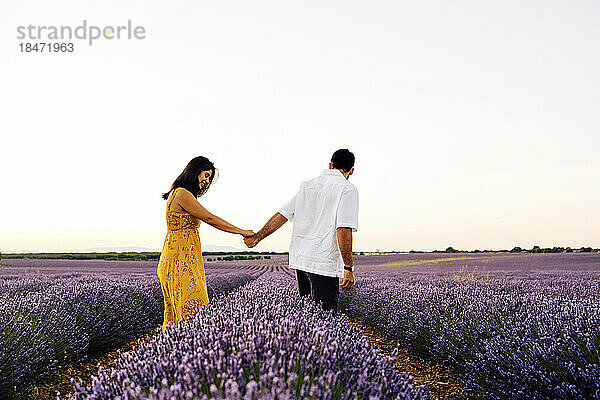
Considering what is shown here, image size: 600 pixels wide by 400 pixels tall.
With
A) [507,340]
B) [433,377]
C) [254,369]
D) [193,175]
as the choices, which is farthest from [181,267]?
[433,377]

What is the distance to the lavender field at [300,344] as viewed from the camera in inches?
60.5

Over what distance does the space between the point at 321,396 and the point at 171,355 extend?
24.7 inches

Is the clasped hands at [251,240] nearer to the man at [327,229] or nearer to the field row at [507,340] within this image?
the man at [327,229]

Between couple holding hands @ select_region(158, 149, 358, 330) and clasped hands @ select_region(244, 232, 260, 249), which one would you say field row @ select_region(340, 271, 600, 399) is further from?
clasped hands @ select_region(244, 232, 260, 249)

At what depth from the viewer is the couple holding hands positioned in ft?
10.9

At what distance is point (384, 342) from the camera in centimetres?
578

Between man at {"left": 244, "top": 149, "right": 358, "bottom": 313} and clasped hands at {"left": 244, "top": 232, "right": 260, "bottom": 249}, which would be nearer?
man at {"left": 244, "top": 149, "right": 358, "bottom": 313}

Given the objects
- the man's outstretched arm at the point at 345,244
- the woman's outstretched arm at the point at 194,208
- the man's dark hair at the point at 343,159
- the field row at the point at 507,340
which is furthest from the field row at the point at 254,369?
the man's dark hair at the point at 343,159

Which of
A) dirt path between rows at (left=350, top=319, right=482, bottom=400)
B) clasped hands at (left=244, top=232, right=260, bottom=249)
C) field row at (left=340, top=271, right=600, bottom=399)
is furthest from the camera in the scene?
clasped hands at (left=244, top=232, right=260, bottom=249)

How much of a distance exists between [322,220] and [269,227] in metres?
0.61

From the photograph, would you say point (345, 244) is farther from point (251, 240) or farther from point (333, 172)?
point (251, 240)

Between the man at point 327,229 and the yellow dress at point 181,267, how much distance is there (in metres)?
0.77

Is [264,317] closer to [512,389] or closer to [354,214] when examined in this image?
[354,214]

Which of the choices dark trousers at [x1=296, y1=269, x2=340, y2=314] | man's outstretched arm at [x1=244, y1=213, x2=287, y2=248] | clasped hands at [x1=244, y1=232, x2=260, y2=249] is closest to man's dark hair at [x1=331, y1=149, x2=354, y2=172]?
man's outstretched arm at [x1=244, y1=213, x2=287, y2=248]
